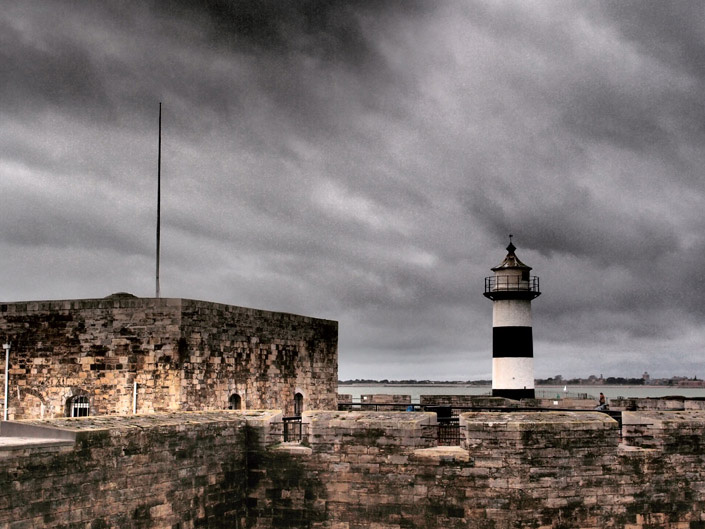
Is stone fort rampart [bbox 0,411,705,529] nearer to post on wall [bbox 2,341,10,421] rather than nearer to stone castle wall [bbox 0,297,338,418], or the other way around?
stone castle wall [bbox 0,297,338,418]

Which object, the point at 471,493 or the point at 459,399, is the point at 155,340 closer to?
the point at 471,493

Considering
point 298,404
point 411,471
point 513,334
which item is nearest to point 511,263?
point 513,334

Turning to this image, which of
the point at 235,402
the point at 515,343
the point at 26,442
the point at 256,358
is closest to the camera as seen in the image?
the point at 26,442

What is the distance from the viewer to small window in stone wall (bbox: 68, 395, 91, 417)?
55.0 feet

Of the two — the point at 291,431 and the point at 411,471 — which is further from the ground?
the point at 291,431

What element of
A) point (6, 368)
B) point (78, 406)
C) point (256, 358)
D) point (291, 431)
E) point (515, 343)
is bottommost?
point (291, 431)

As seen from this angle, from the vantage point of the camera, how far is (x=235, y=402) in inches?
705

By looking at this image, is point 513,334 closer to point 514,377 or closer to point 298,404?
point 514,377

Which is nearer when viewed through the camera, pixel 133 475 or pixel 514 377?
pixel 133 475

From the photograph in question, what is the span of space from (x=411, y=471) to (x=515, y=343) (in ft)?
52.4

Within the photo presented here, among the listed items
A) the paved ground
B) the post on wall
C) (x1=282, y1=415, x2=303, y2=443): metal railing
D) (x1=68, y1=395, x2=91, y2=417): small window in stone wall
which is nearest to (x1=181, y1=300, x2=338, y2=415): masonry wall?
(x1=68, y1=395, x2=91, y2=417): small window in stone wall

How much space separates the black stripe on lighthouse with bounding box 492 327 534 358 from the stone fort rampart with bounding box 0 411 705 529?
1412 centimetres

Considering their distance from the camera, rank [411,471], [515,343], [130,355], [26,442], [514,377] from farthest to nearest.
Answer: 1. [515,343]
2. [514,377]
3. [130,355]
4. [411,471]
5. [26,442]

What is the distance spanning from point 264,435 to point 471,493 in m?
3.41
